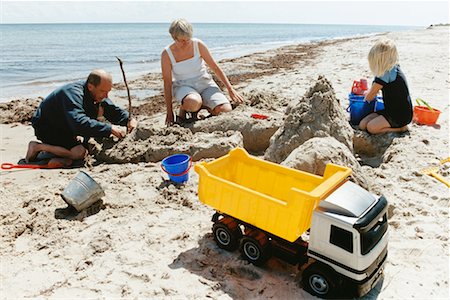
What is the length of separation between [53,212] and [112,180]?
0.72 meters

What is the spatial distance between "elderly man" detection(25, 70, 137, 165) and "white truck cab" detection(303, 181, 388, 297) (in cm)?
313

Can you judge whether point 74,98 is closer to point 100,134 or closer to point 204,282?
point 100,134

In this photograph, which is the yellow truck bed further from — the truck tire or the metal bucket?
the metal bucket

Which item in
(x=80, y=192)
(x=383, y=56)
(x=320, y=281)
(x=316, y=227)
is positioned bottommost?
(x=320, y=281)

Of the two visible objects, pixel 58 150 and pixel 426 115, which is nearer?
pixel 58 150

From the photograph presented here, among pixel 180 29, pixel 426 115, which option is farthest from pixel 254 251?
pixel 426 115

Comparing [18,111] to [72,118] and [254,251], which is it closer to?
[72,118]

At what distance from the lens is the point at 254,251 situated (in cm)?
278

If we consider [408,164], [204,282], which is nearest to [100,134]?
[204,282]

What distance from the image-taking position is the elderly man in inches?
179

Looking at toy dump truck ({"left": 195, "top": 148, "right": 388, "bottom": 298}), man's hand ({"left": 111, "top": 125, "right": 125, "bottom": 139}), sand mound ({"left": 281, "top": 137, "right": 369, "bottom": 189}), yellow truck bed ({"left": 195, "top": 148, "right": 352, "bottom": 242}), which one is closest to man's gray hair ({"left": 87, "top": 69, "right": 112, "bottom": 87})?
man's hand ({"left": 111, "top": 125, "right": 125, "bottom": 139})

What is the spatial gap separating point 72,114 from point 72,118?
0.05m

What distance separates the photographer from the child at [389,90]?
4602mm

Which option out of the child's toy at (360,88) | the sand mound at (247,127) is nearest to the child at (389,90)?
the child's toy at (360,88)
